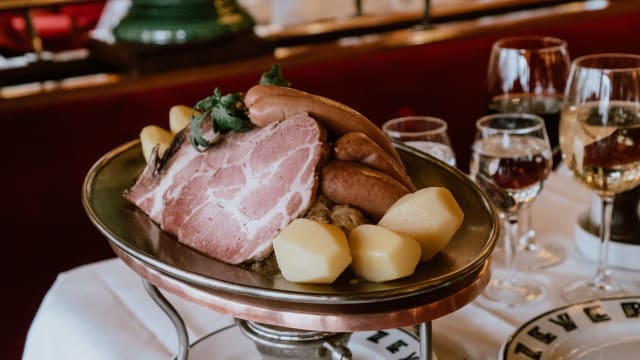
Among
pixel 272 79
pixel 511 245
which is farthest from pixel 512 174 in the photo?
pixel 272 79

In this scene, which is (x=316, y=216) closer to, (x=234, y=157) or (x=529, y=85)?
(x=234, y=157)

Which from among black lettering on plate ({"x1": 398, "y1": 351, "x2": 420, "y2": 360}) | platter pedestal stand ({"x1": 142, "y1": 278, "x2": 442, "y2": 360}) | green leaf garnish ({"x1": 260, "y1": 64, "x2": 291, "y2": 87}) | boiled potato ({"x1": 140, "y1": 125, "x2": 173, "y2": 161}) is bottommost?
black lettering on plate ({"x1": 398, "y1": 351, "x2": 420, "y2": 360})

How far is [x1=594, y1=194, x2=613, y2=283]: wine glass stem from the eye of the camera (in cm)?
94

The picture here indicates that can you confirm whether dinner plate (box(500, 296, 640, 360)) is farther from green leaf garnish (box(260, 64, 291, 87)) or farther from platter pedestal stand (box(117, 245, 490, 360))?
green leaf garnish (box(260, 64, 291, 87))

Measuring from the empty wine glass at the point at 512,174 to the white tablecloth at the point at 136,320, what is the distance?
28mm

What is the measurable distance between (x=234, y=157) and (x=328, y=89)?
1.20 meters

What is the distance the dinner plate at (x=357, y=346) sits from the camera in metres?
0.78

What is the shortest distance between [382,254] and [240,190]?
0.56 ft

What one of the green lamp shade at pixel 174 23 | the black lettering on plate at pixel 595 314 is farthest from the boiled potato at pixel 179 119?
the green lamp shade at pixel 174 23

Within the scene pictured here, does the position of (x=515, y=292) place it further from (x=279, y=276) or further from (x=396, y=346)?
(x=279, y=276)

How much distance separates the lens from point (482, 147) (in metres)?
0.98

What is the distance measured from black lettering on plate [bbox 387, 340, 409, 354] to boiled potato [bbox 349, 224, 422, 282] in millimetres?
193

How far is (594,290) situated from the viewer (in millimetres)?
935

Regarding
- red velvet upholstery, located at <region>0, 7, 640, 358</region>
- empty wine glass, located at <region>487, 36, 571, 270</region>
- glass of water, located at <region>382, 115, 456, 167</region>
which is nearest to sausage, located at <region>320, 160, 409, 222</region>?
glass of water, located at <region>382, 115, 456, 167</region>
